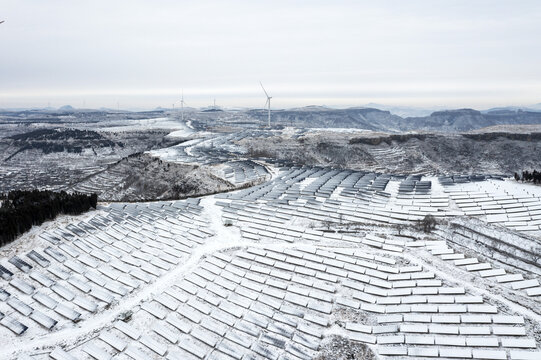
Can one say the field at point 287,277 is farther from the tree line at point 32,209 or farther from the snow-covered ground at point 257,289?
the tree line at point 32,209

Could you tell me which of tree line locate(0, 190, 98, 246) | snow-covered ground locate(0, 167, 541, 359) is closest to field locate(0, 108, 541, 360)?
snow-covered ground locate(0, 167, 541, 359)

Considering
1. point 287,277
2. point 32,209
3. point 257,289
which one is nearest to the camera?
point 257,289

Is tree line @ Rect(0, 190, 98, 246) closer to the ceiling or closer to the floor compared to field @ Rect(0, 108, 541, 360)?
closer to the ceiling

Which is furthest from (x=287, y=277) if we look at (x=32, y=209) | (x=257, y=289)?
(x=32, y=209)

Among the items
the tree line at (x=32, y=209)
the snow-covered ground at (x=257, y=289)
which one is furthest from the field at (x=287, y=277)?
the tree line at (x=32, y=209)

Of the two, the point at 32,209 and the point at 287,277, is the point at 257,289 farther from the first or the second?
the point at 32,209

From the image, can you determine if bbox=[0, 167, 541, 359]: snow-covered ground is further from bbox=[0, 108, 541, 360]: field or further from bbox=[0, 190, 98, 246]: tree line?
bbox=[0, 190, 98, 246]: tree line

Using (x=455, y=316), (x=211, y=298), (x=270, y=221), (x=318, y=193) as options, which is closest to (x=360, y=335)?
(x=455, y=316)

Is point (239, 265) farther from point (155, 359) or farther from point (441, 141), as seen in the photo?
point (441, 141)
